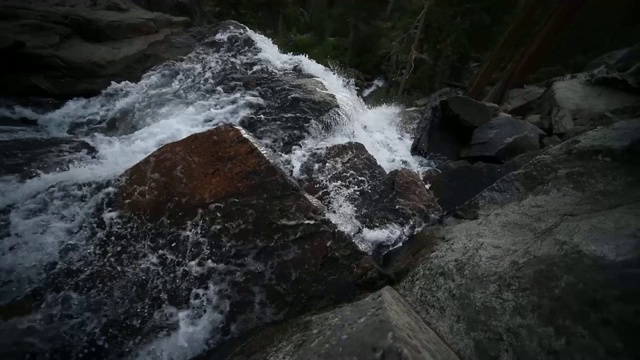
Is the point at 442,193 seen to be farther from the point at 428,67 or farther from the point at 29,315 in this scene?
the point at 428,67

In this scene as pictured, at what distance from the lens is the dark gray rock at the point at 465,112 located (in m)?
7.57

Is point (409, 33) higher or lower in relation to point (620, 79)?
higher

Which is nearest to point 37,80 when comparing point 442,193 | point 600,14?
point 442,193

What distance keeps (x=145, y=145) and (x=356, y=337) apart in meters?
4.87

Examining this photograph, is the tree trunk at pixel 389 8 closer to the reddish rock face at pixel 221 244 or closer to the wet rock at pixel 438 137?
the wet rock at pixel 438 137

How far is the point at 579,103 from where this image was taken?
8695 mm

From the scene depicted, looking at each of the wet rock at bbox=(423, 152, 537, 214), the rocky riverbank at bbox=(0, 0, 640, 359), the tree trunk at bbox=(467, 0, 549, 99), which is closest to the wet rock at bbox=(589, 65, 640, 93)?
the tree trunk at bbox=(467, 0, 549, 99)

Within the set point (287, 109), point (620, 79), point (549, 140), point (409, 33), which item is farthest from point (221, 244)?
point (409, 33)

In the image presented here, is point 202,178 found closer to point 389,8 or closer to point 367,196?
point 367,196

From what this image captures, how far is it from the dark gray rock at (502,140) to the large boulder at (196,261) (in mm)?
4331

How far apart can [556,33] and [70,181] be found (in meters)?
9.81

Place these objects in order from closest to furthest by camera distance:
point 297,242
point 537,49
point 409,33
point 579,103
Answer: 1. point 297,242
2. point 537,49
3. point 579,103
4. point 409,33

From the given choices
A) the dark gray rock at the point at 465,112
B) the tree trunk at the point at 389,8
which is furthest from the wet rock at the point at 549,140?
the tree trunk at the point at 389,8

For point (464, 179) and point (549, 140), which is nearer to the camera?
point (464, 179)
